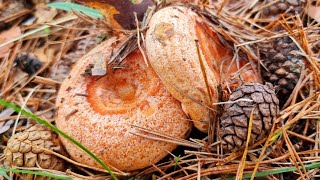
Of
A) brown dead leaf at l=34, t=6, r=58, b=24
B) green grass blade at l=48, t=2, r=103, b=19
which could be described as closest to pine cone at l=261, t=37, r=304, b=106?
green grass blade at l=48, t=2, r=103, b=19

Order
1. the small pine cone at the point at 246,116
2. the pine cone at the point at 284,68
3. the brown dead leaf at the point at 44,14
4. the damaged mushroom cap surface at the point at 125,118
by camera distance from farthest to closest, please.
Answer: the brown dead leaf at the point at 44,14
the pine cone at the point at 284,68
the damaged mushroom cap surface at the point at 125,118
the small pine cone at the point at 246,116

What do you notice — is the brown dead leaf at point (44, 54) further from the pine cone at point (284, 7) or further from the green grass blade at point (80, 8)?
the pine cone at point (284, 7)

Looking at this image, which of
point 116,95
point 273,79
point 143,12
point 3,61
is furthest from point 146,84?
point 3,61

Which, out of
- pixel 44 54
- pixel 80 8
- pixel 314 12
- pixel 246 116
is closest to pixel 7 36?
pixel 44 54

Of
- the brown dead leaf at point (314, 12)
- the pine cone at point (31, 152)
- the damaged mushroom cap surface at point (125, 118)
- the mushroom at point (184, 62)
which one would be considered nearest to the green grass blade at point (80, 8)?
the damaged mushroom cap surface at point (125, 118)

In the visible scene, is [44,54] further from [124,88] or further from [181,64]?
[181,64]

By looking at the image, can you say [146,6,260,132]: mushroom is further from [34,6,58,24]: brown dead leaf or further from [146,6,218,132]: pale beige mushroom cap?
[34,6,58,24]: brown dead leaf
